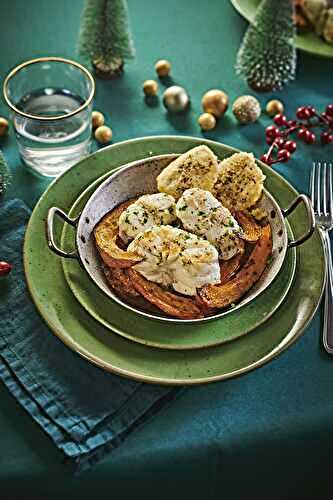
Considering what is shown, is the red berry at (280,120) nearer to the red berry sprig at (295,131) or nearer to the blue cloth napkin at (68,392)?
the red berry sprig at (295,131)

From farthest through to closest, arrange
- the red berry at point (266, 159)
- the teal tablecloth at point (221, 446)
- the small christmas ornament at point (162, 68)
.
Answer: the small christmas ornament at point (162, 68) < the red berry at point (266, 159) < the teal tablecloth at point (221, 446)

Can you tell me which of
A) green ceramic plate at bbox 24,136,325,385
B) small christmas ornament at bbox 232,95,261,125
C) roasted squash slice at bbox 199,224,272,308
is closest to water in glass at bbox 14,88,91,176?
green ceramic plate at bbox 24,136,325,385

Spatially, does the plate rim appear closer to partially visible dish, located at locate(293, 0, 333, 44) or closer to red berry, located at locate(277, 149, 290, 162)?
red berry, located at locate(277, 149, 290, 162)

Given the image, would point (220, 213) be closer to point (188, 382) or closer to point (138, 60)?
point (188, 382)

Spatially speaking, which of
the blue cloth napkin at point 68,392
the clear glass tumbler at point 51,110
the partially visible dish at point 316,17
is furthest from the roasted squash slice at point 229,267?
the partially visible dish at point 316,17

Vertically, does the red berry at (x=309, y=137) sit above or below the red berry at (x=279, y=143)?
below

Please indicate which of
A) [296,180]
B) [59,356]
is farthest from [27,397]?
[296,180]
